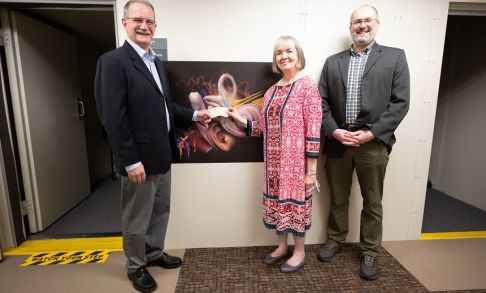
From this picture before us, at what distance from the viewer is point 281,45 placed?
1.71m

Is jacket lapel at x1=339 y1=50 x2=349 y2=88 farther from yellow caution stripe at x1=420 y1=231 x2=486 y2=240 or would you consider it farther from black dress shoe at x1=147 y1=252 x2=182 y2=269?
black dress shoe at x1=147 y1=252 x2=182 y2=269

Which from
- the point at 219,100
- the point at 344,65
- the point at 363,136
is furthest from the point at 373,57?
the point at 219,100

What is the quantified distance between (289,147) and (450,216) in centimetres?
223

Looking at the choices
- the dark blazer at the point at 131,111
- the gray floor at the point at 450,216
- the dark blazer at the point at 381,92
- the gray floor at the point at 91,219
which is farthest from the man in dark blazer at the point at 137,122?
the gray floor at the point at 450,216

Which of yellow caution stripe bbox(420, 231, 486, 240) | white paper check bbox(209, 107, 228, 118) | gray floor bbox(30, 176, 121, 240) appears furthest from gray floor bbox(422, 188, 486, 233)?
gray floor bbox(30, 176, 121, 240)

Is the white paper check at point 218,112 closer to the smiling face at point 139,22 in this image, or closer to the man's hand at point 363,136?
the smiling face at point 139,22

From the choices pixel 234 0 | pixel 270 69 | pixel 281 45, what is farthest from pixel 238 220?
pixel 234 0

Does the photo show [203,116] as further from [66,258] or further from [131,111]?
[66,258]

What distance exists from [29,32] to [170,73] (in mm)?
1379

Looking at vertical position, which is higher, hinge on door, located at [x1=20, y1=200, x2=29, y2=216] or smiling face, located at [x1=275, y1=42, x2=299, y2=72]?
smiling face, located at [x1=275, y1=42, x2=299, y2=72]

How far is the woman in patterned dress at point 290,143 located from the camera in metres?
1.71

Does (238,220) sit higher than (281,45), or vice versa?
(281,45)

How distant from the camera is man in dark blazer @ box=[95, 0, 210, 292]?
Result: 1470 millimetres

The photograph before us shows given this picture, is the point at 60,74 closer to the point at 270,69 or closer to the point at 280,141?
the point at 270,69
